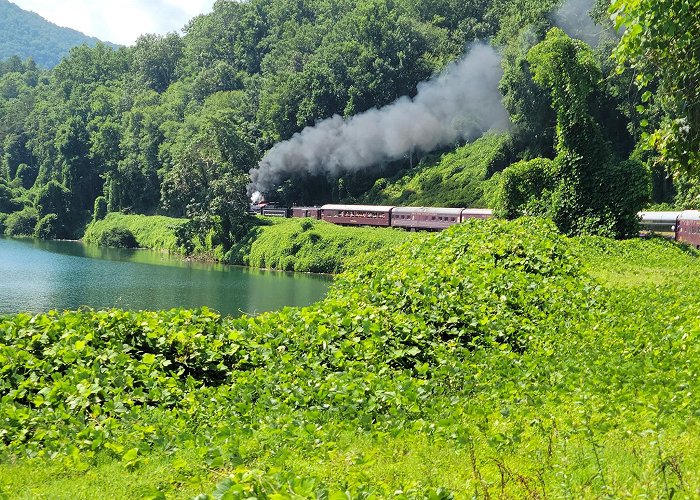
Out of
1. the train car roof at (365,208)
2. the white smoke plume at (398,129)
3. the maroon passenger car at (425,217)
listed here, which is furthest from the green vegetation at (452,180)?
the train car roof at (365,208)

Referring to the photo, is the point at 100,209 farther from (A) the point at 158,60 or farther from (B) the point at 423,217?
(B) the point at 423,217

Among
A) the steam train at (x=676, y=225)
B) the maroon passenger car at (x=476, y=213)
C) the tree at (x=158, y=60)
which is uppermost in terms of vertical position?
the tree at (x=158, y=60)

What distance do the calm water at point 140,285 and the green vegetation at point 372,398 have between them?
771 inches

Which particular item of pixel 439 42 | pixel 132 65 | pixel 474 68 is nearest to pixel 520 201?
pixel 474 68

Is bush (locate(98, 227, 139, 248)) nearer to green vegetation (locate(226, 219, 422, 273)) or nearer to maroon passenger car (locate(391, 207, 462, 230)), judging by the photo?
green vegetation (locate(226, 219, 422, 273))

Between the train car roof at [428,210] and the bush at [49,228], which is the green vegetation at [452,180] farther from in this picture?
the bush at [49,228]

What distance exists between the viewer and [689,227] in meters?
36.3

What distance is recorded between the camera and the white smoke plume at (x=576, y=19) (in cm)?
5491

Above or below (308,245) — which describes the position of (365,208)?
above

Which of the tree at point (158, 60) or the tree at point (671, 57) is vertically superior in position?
the tree at point (158, 60)

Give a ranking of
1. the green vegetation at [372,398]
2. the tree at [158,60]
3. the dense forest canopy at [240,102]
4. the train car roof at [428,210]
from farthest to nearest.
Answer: the tree at [158,60] → the dense forest canopy at [240,102] → the train car roof at [428,210] → the green vegetation at [372,398]

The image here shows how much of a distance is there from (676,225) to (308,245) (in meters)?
26.3

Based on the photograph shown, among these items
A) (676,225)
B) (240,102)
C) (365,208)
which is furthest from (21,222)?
(676,225)

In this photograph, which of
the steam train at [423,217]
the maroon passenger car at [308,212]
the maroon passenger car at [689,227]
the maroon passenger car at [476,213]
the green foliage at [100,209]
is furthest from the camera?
the green foliage at [100,209]
